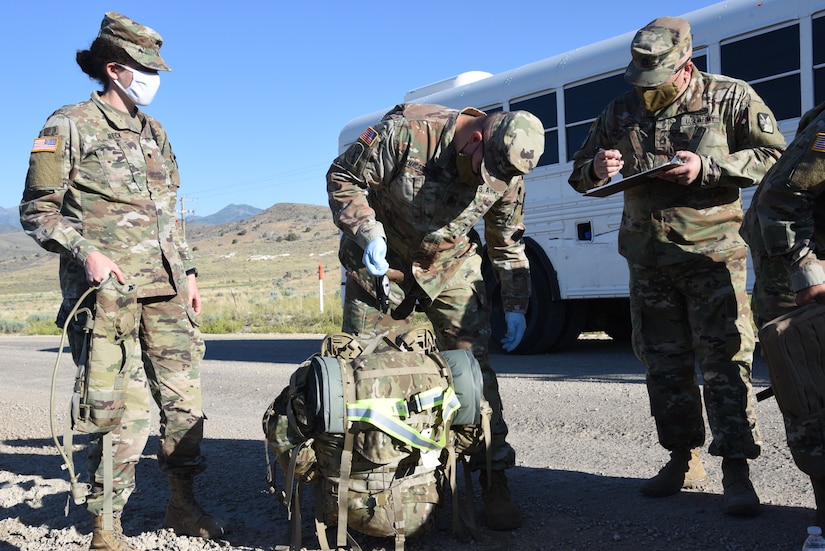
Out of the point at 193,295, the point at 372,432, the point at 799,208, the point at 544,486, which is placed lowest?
the point at 544,486

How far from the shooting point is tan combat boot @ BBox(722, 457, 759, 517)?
346 cm

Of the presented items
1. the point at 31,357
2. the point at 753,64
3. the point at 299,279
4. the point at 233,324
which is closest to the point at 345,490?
the point at 753,64

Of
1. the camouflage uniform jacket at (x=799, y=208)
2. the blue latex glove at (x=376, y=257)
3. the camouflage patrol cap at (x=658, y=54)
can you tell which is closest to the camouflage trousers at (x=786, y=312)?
the camouflage uniform jacket at (x=799, y=208)

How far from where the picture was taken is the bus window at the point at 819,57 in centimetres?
679

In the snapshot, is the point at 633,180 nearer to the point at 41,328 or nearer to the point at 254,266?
the point at 41,328

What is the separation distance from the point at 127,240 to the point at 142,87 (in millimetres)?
679

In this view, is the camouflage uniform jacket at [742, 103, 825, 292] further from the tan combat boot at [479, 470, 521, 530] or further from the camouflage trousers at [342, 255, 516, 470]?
the tan combat boot at [479, 470, 521, 530]

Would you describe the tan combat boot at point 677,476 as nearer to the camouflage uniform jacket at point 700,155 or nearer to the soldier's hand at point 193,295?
the camouflage uniform jacket at point 700,155

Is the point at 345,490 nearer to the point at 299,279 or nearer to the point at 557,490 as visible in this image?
the point at 557,490

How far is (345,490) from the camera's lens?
3105 mm

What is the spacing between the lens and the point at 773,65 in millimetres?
7125

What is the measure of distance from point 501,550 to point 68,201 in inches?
91.1

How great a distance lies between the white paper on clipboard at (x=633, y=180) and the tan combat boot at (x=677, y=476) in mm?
1280

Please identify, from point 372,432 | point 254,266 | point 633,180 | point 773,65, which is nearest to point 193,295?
point 372,432
